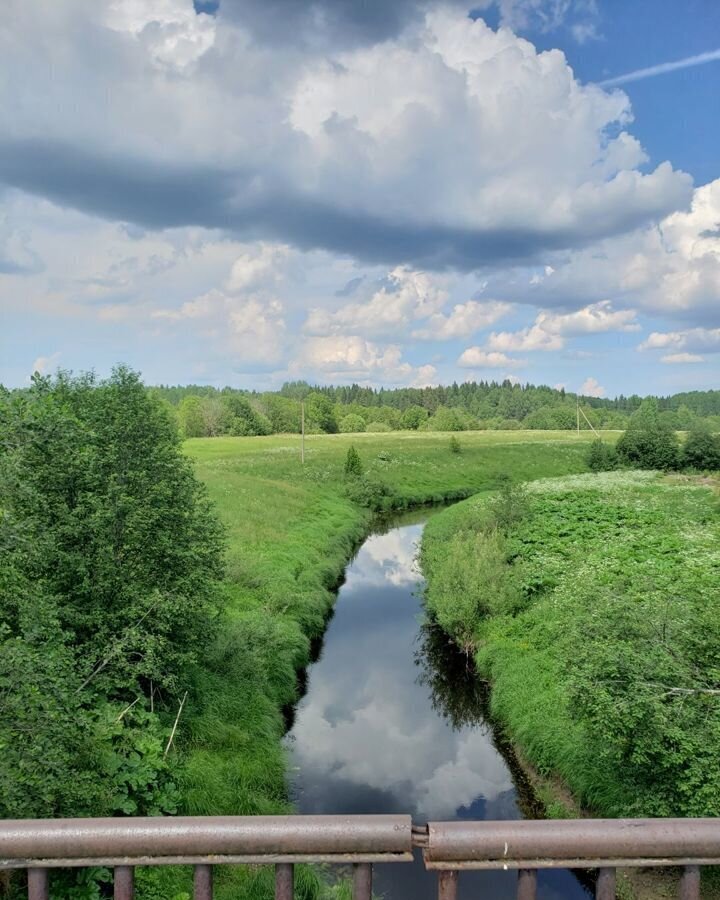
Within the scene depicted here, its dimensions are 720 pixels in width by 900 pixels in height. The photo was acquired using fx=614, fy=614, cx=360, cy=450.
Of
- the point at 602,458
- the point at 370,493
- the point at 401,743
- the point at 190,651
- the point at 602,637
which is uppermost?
the point at 602,458

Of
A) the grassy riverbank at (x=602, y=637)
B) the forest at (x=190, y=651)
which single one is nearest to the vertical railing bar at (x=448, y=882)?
the forest at (x=190, y=651)

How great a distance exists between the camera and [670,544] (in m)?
23.2

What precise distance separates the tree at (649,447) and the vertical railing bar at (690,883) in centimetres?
6883

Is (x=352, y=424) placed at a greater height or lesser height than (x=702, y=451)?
greater

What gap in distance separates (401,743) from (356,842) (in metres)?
15.9

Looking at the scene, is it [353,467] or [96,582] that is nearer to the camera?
[96,582]

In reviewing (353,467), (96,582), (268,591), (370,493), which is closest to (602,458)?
(353,467)

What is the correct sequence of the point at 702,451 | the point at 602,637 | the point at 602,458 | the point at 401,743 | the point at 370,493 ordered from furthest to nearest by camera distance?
the point at 602,458, the point at 702,451, the point at 370,493, the point at 401,743, the point at 602,637

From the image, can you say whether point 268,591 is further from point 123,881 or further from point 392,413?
point 392,413

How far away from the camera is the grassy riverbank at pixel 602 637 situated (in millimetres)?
9750

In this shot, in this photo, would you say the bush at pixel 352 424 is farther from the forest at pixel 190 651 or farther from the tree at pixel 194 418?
the forest at pixel 190 651

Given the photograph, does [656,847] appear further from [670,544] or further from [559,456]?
[559,456]

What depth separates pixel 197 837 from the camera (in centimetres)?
281

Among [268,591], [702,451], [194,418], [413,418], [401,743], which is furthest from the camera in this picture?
[413,418]
